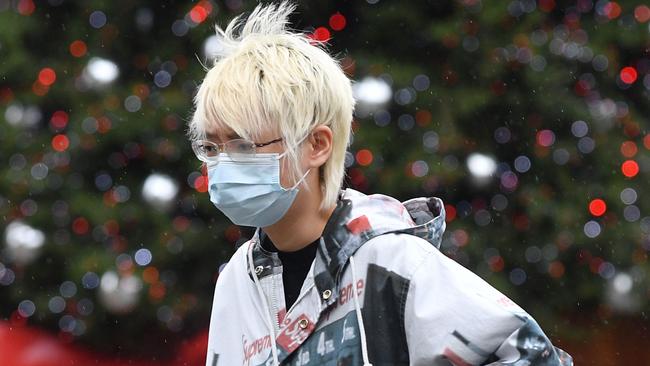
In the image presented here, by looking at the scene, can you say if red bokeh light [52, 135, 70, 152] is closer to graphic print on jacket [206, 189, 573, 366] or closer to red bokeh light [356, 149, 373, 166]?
red bokeh light [356, 149, 373, 166]

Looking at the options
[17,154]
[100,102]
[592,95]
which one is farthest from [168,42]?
[592,95]

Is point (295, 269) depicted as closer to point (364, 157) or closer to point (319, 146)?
point (319, 146)

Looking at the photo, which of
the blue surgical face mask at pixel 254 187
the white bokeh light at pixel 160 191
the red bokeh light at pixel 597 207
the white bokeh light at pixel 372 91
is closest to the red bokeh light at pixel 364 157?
the white bokeh light at pixel 372 91

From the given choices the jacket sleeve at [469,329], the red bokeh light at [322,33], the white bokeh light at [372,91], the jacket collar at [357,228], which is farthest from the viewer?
the red bokeh light at [322,33]

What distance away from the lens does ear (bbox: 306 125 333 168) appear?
255cm

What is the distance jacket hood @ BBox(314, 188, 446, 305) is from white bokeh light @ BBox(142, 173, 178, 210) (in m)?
3.38

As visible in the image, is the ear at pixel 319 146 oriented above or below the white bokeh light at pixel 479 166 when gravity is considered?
above

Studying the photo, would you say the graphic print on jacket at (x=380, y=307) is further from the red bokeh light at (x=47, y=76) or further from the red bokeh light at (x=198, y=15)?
the red bokeh light at (x=47, y=76)

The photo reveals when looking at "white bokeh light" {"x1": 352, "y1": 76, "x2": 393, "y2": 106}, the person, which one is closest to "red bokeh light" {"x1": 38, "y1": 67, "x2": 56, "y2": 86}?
"white bokeh light" {"x1": 352, "y1": 76, "x2": 393, "y2": 106}

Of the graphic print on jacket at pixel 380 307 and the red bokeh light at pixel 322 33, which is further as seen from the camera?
the red bokeh light at pixel 322 33

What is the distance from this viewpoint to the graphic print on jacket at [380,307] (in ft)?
7.39

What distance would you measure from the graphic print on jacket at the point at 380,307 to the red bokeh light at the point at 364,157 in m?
3.03

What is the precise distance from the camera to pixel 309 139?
2.55 metres

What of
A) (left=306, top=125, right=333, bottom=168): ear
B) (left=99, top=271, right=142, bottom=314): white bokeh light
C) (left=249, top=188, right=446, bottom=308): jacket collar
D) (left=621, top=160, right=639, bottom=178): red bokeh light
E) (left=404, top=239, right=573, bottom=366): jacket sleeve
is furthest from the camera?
(left=621, top=160, right=639, bottom=178): red bokeh light
